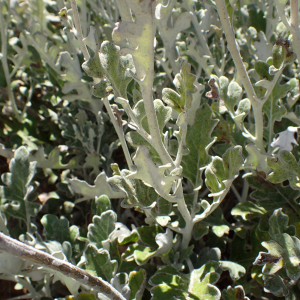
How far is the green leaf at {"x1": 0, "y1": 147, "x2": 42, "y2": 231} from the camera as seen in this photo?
1341mm

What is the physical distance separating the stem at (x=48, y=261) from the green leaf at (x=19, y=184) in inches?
22.1

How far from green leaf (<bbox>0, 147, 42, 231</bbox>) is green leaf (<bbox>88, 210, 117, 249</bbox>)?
1.04 ft

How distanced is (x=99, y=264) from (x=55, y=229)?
0.92 ft

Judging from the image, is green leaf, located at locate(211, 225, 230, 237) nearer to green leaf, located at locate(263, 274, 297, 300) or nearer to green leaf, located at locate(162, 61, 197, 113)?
green leaf, located at locate(263, 274, 297, 300)

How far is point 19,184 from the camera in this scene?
53.1 inches

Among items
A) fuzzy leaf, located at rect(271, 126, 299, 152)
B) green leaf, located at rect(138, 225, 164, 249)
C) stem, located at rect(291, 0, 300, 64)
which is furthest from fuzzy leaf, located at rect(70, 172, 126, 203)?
stem, located at rect(291, 0, 300, 64)

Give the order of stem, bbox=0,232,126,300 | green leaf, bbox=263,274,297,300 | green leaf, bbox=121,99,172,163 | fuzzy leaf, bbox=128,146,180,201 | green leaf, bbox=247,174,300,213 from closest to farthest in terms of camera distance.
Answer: stem, bbox=0,232,126,300 < fuzzy leaf, bbox=128,146,180,201 < green leaf, bbox=121,99,172,163 < green leaf, bbox=263,274,297,300 < green leaf, bbox=247,174,300,213

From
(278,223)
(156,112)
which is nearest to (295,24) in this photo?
(156,112)

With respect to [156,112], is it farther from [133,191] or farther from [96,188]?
[96,188]

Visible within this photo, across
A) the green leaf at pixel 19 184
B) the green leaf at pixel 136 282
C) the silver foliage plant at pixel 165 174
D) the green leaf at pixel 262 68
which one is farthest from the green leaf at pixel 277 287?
the green leaf at pixel 19 184

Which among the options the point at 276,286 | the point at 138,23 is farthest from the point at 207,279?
the point at 138,23

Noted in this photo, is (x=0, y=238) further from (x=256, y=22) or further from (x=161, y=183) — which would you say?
(x=256, y=22)

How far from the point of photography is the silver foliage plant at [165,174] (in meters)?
0.87

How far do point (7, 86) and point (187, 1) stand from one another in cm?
108
